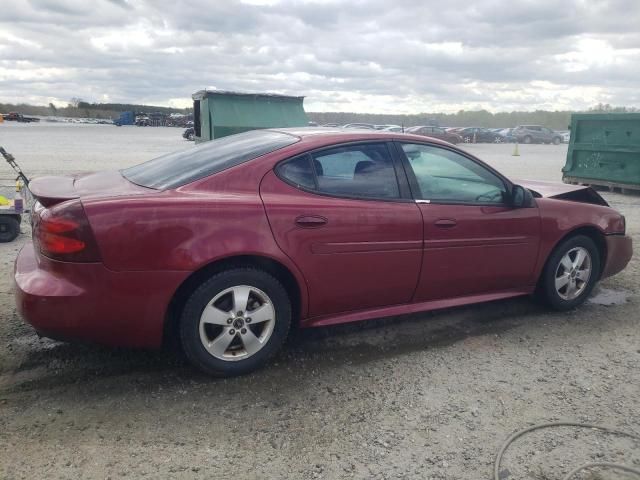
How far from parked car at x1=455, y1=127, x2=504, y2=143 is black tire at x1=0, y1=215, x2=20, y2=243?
36705 millimetres

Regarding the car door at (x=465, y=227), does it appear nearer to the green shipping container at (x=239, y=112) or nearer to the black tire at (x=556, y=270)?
the black tire at (x=556, y=270)

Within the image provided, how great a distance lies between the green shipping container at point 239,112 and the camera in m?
10.4

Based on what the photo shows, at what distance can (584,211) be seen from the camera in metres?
4.56

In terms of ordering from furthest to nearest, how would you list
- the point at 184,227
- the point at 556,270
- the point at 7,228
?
1. the point at 7,228
2. the point at 556,270
3. the point at 184,227

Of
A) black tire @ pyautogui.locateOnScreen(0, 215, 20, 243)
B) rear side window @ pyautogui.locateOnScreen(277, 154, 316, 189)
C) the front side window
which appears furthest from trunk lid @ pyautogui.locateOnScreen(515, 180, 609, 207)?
black tire @ pyautogui.locateOnScreen(0, 215, 20, 243)

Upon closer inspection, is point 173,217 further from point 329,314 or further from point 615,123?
point 615,123

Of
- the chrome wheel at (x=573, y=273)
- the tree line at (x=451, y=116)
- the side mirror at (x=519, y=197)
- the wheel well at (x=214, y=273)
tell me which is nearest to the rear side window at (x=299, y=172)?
the wheel well at (x=214, y=273)

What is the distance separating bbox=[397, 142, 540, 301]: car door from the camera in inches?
152

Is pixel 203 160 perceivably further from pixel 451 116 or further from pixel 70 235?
pixel 451 116

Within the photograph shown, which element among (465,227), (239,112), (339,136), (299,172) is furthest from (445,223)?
(239,112)

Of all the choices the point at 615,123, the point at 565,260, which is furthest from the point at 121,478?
the point at 615,123

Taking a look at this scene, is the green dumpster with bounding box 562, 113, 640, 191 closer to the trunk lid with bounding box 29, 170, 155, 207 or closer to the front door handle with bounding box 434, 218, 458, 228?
the front door handle with bounding box 434, 218, 458, 228

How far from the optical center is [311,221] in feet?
11.1

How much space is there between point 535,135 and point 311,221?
42.6m
